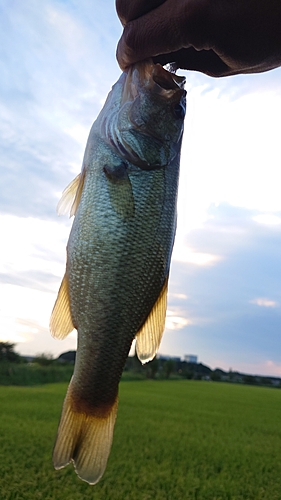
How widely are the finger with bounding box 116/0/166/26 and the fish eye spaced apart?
0.36m

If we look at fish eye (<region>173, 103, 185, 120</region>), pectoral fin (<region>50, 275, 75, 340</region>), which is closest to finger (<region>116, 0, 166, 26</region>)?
fish eye (<region>173, 103, 185, 120</region>)

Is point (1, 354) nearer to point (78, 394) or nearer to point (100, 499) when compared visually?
point (100, 499)

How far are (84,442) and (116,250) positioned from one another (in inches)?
27.4

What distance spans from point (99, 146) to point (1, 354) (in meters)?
15.3

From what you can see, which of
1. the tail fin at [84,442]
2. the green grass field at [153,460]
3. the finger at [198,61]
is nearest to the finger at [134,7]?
the finger at [198,61]

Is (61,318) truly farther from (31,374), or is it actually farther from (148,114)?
(31,374)

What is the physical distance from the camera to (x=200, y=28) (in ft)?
4.88

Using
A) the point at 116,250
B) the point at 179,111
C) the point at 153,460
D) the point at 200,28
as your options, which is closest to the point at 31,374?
the point at 153,460

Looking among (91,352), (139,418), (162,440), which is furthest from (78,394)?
(139,418)

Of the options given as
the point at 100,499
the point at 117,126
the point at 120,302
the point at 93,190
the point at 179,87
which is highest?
the point at 179,87

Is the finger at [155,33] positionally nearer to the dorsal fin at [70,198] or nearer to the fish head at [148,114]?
the fish head at [148,114]

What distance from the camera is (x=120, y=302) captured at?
1.54 meters

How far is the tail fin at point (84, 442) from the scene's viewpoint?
4.78 ft

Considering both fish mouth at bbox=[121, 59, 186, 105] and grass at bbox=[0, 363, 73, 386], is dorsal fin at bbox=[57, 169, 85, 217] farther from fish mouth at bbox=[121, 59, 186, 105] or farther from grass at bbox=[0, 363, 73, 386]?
grass at bbox=[0, 363, 73, 386]
